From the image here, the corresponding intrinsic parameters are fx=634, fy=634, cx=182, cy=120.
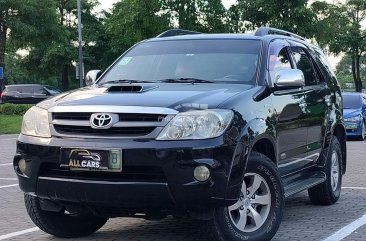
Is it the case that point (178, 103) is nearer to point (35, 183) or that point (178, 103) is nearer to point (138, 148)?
point (138, 148)

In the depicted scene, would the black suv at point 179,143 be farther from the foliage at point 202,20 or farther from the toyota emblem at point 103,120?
the foliage at point 202,20

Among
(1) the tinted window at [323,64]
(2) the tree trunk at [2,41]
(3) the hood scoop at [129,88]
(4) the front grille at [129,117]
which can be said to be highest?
(2) the tree trunk at [2,41]

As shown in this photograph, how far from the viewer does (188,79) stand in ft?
19.2

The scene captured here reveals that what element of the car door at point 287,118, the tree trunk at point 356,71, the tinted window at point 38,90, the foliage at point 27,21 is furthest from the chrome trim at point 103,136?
the tree trunk at point 356,71

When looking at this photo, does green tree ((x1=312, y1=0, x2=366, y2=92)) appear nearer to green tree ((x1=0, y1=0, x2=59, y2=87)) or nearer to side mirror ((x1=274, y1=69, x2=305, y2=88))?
green tree ((x1=0, y1=0, x2=59, y2=87))

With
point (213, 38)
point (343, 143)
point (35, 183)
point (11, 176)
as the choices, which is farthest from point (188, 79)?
point (11, 176)

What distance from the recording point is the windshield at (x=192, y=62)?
5.95 m

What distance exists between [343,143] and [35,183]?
4433 millimetres

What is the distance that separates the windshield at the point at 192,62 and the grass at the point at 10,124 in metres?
18.7

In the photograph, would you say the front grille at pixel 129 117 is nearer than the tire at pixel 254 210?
Yes

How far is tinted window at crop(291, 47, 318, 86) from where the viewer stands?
23.0 ft

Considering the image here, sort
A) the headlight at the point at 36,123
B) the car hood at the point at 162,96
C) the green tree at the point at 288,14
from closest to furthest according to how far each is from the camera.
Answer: the car hood at the point at 162,96 < the headlight at the point at 36,123 < the green tree at the point at 288,14

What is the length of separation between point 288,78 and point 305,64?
148 centimetres

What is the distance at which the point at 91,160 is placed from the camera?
4.79m
